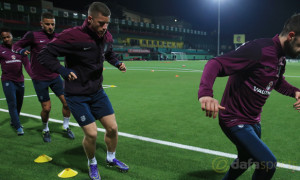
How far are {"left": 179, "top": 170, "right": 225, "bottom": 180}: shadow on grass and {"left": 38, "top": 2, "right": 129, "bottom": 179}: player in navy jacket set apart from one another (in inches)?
45.1

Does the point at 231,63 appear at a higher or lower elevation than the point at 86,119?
higher

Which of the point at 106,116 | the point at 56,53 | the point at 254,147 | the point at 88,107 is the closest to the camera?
the point at 254,147

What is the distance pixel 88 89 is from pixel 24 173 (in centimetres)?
143

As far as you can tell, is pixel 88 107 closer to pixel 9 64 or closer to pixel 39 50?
pixel 39 50

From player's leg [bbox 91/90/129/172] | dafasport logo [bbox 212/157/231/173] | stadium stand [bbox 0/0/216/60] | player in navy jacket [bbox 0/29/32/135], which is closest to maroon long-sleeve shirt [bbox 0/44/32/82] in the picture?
player in navy jacket [bbox 0/29/32/135]

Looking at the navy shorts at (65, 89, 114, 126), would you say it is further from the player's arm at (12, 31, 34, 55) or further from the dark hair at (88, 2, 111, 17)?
the player's arm at (12, 31, 34, 55)

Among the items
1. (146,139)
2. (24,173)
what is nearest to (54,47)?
(24,173)

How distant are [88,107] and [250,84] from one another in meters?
1.98

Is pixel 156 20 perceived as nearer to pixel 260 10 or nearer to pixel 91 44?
pixel 260 10

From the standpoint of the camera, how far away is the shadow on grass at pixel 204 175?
340 centimetres

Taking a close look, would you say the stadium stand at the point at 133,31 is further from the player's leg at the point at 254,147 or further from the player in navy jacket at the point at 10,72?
the player's leg at the point at 254,147

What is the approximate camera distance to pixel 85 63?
3.29m

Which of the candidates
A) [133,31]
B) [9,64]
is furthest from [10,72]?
[133,31]

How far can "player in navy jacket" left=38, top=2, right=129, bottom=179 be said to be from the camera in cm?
321
